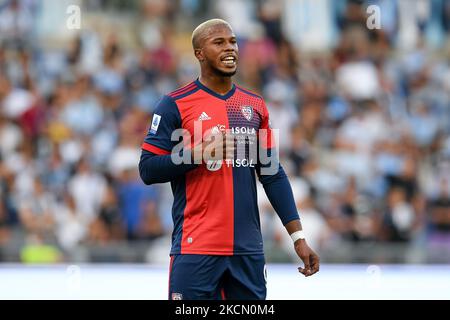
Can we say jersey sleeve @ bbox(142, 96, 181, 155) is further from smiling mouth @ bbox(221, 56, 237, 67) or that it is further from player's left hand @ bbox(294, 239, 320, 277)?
player's left hand @ bbox(294, 239, 320, 277)

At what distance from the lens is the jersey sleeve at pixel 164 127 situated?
584 centimetres

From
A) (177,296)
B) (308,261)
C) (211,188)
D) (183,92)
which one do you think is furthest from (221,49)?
(177,296)

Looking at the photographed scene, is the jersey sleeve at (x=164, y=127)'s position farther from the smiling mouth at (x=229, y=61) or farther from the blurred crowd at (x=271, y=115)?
the blurred crowd at (x=271, y=115)

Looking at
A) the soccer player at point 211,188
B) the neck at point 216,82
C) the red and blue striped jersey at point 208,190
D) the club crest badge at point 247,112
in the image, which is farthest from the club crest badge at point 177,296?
the neck at point 216,82

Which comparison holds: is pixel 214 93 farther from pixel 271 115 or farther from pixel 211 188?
pixel 271 115

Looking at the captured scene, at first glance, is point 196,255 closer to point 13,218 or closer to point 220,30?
point 220,30

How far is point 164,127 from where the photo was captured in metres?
5.84

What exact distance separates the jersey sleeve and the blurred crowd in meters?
5.81

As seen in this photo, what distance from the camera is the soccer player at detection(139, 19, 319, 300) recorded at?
5.76m

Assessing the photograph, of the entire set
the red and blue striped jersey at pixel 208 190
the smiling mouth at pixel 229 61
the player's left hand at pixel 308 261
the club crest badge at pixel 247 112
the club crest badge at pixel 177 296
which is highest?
the smiling mouth at pixel 229 61

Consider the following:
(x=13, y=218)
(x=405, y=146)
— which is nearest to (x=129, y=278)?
(x=13, y=218)

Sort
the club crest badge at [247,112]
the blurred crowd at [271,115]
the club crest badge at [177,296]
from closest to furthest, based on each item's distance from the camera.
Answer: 1. the club crest badge at [177,296]
2. the club crest badge at [247,112]
3. the blurred crowd at [271,115]
